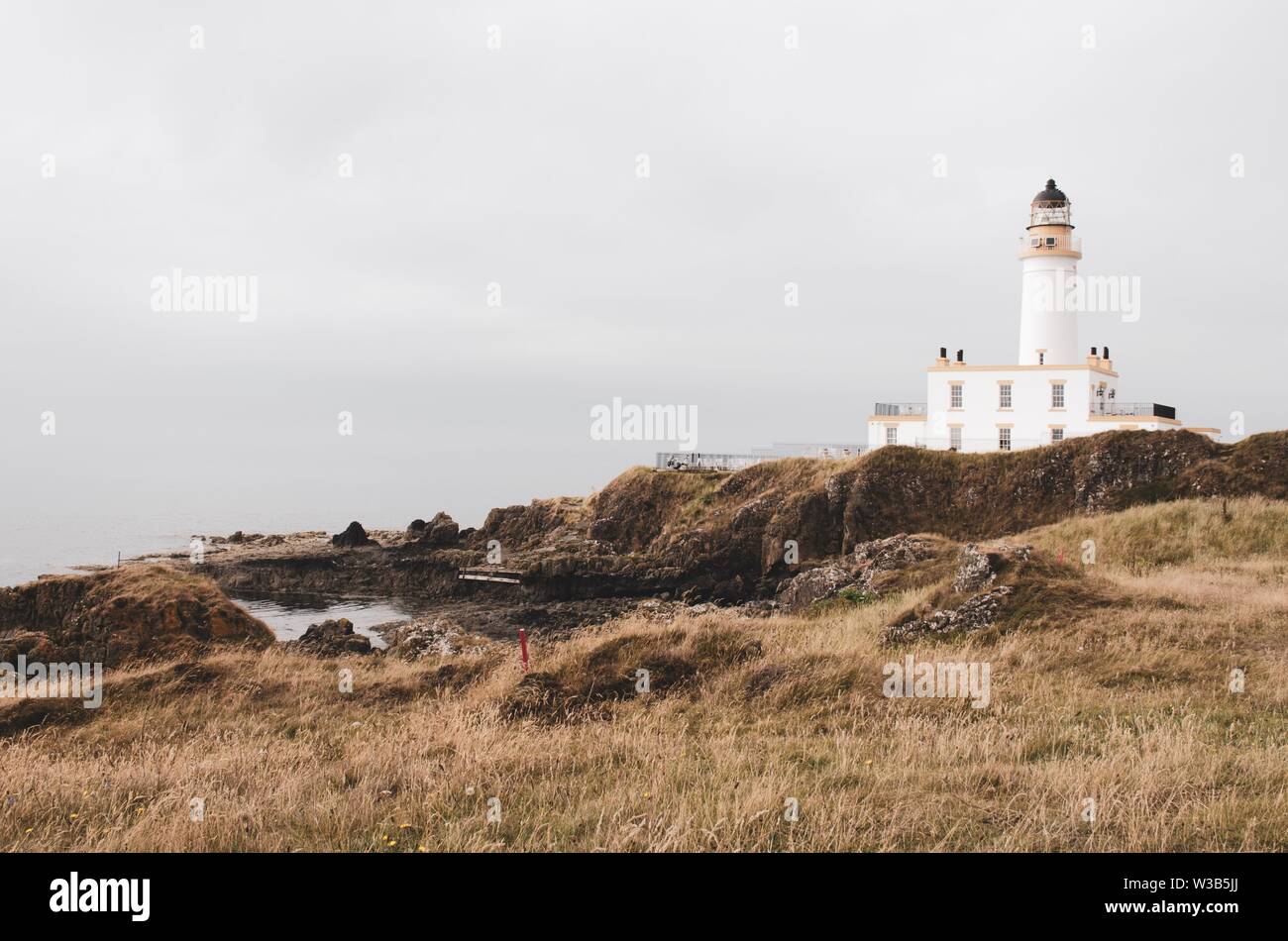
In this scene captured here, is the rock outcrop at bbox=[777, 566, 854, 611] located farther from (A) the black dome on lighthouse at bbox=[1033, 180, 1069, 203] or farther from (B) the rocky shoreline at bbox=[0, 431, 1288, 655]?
(A) the black dome on lighthouse at bbox=[1033, 180, 1069, 203]

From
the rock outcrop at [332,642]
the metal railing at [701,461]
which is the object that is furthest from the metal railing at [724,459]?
the rock outcrop at [332,642]

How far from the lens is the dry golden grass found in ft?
22.2

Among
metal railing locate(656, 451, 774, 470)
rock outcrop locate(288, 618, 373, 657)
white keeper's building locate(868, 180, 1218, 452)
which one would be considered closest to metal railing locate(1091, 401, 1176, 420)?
white keeper's building locate(868, 180, 1218, 452)

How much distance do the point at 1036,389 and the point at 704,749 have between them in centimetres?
4734

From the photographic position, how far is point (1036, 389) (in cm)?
5062

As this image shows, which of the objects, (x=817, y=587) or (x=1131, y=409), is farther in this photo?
(x=1131, y=409)

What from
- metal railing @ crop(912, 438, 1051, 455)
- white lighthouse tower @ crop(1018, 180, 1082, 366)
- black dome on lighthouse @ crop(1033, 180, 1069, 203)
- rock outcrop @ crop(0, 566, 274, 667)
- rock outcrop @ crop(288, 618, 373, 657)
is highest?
black dome on lighthouse @ crop(1033, 180, 1069, 203)

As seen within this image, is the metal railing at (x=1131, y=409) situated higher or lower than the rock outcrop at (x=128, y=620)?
higher

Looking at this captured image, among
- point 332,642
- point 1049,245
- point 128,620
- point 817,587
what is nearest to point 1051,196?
point 1049,245

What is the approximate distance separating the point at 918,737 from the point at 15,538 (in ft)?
320

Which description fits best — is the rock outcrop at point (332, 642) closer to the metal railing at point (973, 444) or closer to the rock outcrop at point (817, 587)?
the rock outcrop at point (817, 587)

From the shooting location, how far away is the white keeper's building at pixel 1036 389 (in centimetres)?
4991

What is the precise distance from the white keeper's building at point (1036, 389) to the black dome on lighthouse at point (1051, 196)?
0.06m

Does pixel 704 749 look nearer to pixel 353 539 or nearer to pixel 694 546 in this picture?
pixel 694 546
